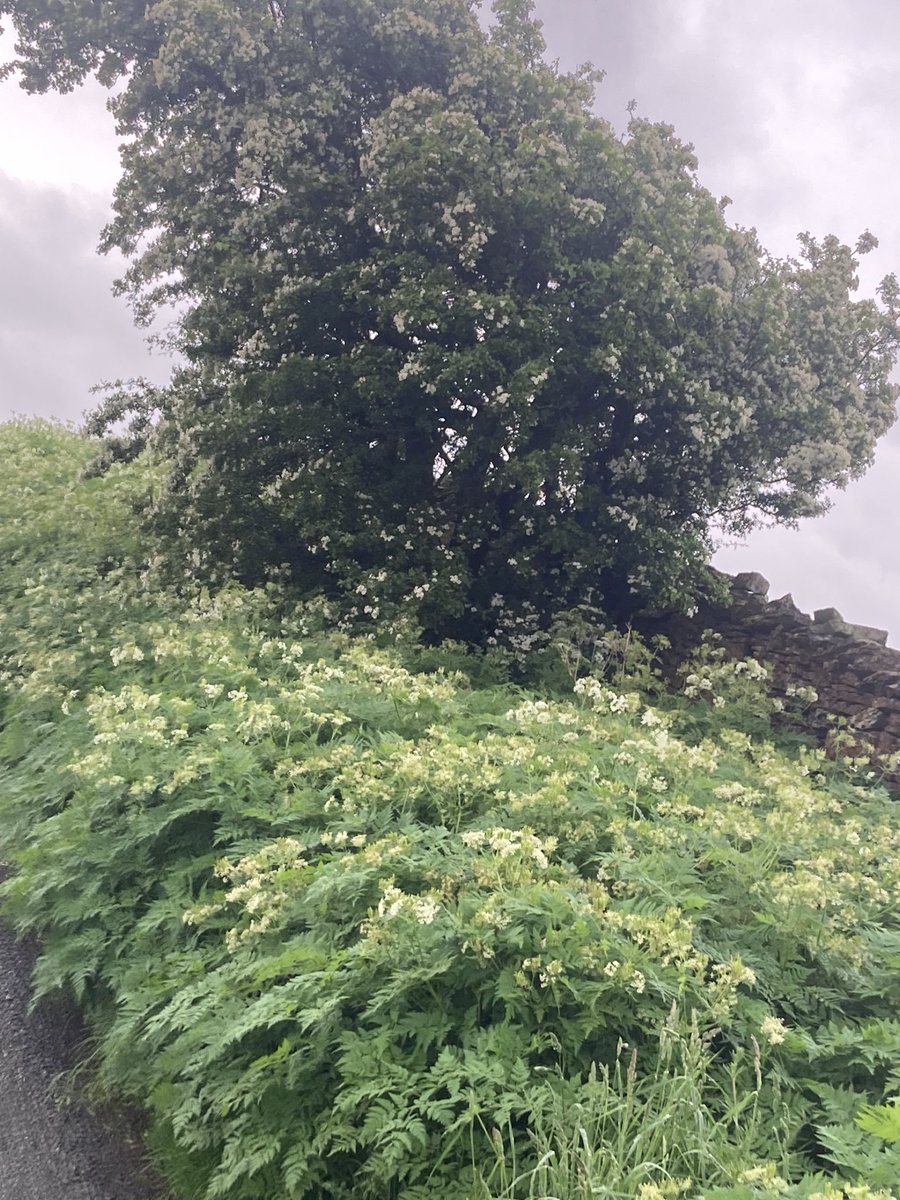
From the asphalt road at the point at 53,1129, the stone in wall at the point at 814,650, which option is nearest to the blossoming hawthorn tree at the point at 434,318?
the stone in wall at the point at 814,650

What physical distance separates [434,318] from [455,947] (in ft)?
26.1

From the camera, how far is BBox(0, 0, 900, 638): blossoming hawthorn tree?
10227 mm

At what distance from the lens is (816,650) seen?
33.4 ft

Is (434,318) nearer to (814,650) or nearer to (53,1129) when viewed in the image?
(814,650)

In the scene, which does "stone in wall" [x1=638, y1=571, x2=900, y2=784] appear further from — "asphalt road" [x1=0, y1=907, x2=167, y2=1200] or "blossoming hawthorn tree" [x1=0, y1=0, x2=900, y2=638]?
"asphalt road" [x1=0, y1=907, x2=167, y2=1200]

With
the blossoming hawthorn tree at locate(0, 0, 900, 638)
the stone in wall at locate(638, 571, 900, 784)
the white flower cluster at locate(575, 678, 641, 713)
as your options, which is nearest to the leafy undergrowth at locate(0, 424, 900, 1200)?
the white flower cluster at locate(575, 678, 641, 713)

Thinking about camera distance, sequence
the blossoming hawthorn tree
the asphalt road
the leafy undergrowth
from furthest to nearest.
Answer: the blossoming hawthorn tree → the asphalt road → the leafy undergrowth

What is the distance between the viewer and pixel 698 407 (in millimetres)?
11008

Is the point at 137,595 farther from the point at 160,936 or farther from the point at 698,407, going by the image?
the point at 698,407

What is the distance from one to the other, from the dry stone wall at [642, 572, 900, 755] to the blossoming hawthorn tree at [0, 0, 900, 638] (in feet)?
3.38

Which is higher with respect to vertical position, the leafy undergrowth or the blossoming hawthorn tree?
the blossoming hawthorn tree

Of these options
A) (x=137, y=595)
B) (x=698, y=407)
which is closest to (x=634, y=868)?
(x=137, y=595)

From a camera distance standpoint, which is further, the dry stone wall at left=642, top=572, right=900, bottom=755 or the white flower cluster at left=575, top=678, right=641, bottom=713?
the dry stone wall at left=642, top=572, right=900, bottom=755

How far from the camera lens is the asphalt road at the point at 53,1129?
360cm
